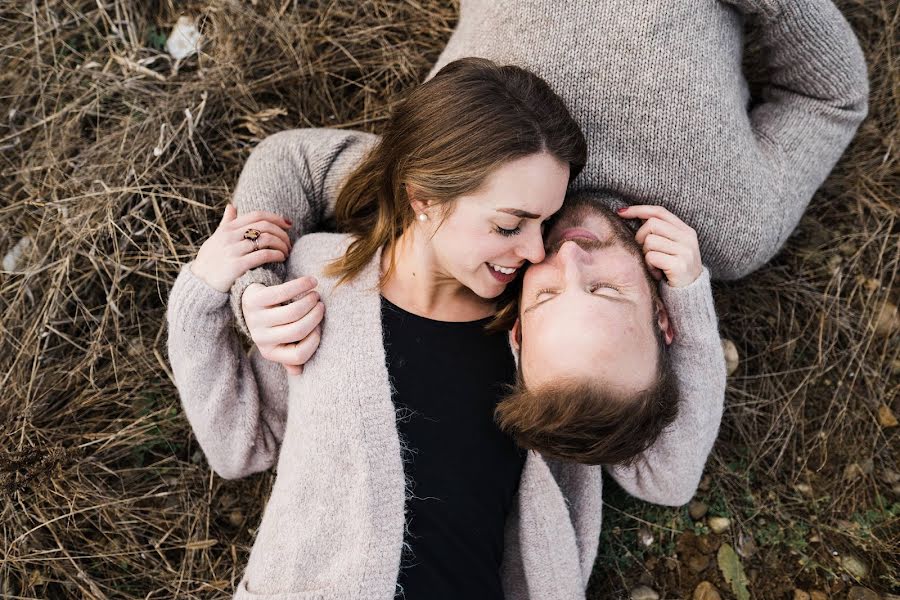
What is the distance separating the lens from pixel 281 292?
2.23 meters

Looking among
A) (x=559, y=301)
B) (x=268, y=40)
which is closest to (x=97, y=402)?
(x=268, y=40)

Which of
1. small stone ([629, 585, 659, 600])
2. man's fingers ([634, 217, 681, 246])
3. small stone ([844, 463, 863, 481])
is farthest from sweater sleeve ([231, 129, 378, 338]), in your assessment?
small stone ([844, 463, 863, 481])

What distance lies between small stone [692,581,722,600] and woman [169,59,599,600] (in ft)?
2.21

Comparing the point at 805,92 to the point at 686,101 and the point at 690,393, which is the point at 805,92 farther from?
the point at 690,393

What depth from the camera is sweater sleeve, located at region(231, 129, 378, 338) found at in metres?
2.51

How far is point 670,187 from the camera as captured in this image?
2.33m

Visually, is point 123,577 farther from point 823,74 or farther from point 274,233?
point 823,74

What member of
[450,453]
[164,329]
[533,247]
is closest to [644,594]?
[450,453]

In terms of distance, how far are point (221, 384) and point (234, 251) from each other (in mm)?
493

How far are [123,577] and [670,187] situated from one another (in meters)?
2.73

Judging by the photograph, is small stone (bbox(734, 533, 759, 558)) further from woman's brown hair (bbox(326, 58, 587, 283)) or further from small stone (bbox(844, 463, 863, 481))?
woman's brown hair (bbox(326, 58, 587, 283))

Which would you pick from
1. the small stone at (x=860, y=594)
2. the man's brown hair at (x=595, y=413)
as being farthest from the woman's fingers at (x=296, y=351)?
the small stone at (x=860, y=594)

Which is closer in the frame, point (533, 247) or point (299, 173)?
point (533, 247)

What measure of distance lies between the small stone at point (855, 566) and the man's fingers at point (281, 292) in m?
2.59
